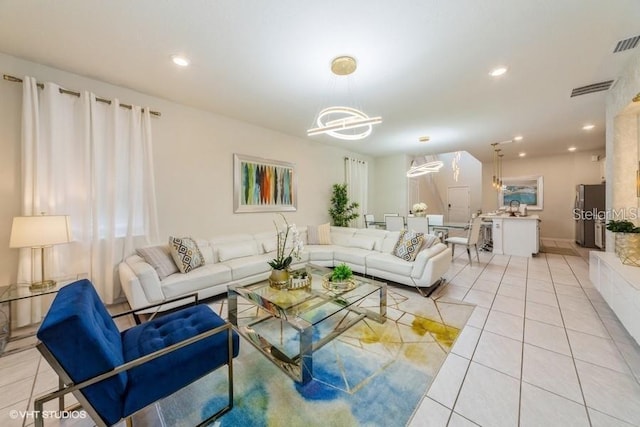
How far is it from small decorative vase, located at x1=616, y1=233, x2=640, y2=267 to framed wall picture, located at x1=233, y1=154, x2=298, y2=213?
460 cm

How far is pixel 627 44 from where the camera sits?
7.46 feet

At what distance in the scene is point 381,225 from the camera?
6598 millimetres

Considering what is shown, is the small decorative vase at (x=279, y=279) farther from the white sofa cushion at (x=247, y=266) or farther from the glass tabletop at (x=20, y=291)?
the glass tabletop at (x=20, y=291)

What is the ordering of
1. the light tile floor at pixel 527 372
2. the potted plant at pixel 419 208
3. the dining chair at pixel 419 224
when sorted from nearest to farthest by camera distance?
1. the light tile floor at pixel 527 372
2. the dining chair at pixel 419 224
3. the potted plant at pixel 419 208

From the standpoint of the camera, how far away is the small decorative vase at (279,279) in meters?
2.44

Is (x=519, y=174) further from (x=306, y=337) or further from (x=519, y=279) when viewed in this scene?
(x=306, y=337)

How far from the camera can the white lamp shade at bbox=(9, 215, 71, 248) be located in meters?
2.11

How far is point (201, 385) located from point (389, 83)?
3527 mm

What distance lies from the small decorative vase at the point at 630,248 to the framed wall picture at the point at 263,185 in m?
4.60

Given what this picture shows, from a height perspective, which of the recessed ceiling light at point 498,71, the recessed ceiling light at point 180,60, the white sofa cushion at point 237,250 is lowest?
the white sofa cushion at point 237,250

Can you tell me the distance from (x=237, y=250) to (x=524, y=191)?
8978mm

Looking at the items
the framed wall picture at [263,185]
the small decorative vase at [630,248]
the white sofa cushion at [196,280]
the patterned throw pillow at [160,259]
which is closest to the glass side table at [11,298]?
the patterned throw pillow at [160,259]

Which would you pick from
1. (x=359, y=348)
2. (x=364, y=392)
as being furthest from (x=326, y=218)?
(x=364, y=392)

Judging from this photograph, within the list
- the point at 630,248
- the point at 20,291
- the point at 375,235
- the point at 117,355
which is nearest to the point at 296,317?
the point at 117,355
